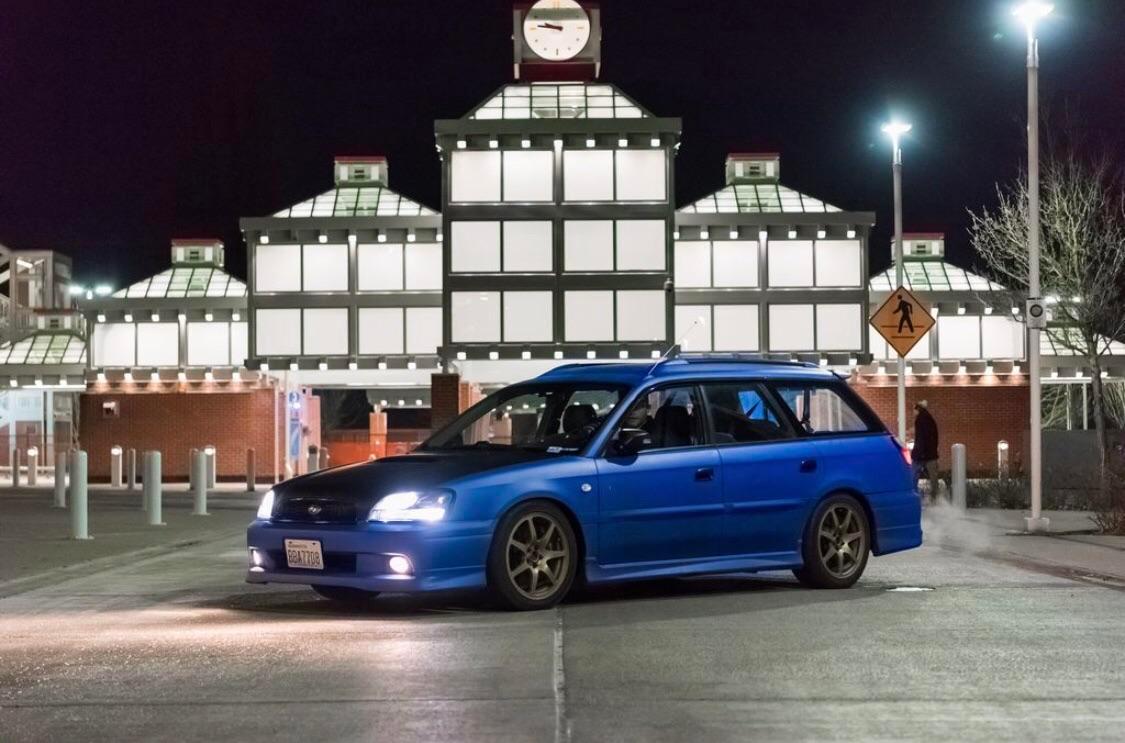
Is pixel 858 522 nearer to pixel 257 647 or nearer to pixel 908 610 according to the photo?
pixel 908 610

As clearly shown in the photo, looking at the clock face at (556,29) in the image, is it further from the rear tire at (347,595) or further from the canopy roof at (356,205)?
the rear tire at (347,595)

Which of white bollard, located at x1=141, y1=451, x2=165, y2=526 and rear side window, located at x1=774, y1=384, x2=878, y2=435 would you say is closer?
rear side window, located at x1=774, y1=384, x2=878, y2=435

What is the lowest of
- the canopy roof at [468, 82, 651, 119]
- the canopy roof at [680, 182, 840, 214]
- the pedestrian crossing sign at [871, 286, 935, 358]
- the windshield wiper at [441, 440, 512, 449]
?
the windshield wiper at [441, 440, 512, 449]

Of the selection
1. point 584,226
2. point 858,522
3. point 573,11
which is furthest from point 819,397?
point 573,11

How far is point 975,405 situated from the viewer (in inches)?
1896

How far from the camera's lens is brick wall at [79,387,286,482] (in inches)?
1908

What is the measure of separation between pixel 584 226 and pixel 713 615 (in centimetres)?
3462

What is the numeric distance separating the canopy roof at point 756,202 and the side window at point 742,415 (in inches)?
1378

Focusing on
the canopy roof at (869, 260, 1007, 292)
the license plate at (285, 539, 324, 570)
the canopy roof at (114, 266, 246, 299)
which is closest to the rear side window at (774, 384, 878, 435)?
the license plate at (285, 539, 324, 570)

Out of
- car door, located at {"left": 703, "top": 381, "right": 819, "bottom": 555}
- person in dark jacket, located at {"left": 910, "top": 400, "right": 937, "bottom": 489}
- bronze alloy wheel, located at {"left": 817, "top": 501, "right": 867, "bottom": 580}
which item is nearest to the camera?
car door, located at {"left": 703, "top": 381, "right": 819, "bottom": 555}

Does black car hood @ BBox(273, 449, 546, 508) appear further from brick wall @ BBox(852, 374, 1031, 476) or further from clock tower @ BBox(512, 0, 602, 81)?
brick wall @ BBox(852, 374, 1031, 476)

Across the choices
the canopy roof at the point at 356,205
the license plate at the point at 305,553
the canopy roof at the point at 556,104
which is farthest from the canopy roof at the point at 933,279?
the license plate at the point at 305,553

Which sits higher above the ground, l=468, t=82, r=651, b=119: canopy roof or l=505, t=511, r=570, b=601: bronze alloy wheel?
l=468, t=82, r=651, b=119: canopy roof

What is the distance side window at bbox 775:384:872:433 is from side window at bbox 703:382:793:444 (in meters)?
0.19
